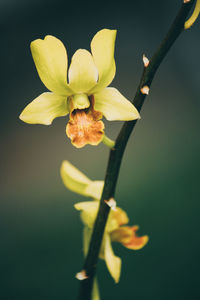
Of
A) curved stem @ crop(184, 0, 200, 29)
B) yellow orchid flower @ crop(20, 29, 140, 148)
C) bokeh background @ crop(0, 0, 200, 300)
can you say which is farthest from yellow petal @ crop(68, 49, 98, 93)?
bokeh background @ crop(0, 0, 200, 300)

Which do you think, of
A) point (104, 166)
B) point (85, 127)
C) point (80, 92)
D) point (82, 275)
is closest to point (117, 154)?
point (85, 127)

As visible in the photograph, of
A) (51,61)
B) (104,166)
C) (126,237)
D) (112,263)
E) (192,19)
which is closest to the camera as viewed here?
(192,19)

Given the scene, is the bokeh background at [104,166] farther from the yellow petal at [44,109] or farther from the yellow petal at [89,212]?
the yellow petal at [44,109]

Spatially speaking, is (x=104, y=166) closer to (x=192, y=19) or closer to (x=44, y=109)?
(x=44, y=109)

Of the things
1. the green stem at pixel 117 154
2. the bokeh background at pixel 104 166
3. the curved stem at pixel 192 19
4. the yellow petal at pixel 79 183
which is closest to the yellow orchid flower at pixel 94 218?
the yellow petal at pixel 79 183


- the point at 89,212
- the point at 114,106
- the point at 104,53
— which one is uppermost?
the point at 104,53

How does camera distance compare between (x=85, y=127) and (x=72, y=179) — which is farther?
(x=72, y=179)

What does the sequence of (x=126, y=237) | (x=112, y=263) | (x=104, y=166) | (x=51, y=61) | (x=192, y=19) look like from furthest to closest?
(x=104, y=166)
(x=126, y=237)
(x=112, y=263)
(x=51, y=61)
(x=192, y=19)
